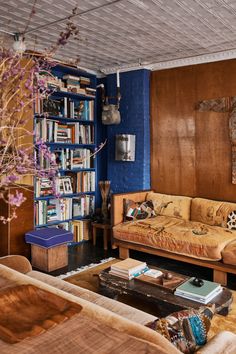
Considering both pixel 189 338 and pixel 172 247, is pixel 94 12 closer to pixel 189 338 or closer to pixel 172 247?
pixel 172 247

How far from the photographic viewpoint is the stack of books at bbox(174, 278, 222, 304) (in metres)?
2.49

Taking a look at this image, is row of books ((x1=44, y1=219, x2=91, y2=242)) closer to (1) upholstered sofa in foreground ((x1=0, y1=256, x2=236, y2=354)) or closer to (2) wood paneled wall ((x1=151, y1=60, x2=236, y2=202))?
(2) wood paneled wall ((x1=151, y1=60, x2=236, y2=202))

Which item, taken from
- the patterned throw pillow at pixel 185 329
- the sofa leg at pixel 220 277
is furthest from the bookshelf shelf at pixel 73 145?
the patterned throw pillow at pixel 185 329

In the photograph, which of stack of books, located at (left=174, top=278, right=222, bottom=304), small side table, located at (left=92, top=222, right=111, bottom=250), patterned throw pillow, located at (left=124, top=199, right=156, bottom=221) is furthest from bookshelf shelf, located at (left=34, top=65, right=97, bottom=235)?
stack of books, located at (left=174, top=278, right=222, bottom=304)

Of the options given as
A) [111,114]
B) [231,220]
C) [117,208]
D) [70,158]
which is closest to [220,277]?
[231,220]

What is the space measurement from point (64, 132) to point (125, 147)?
920 mm

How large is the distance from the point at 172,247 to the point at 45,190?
1.99 meters

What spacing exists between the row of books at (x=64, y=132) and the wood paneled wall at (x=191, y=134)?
103 cm

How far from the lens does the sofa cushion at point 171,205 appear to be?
15.3ft

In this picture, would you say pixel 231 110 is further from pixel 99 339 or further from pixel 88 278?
pixel 99 339

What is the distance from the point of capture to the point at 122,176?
543 centimetres

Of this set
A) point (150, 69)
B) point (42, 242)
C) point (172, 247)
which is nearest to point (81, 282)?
point (42, 242)

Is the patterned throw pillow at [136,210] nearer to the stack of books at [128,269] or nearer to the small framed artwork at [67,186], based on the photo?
the small framed artwork at [67,186]

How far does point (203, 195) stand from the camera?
4793mm
